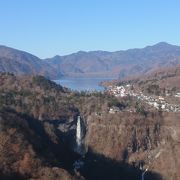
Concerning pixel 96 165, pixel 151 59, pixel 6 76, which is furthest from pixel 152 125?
pixel 151 59

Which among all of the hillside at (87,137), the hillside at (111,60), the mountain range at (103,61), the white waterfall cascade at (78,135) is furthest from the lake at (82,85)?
the hillside at (111,60)

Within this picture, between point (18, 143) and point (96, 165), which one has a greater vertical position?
point (18, 143)

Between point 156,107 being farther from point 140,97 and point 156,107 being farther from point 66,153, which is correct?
point 66,153

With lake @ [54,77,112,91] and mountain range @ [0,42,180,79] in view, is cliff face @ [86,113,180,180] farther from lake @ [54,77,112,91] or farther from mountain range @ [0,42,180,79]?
mountain range @ [0,42,180,79]

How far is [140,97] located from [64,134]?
15716 mm

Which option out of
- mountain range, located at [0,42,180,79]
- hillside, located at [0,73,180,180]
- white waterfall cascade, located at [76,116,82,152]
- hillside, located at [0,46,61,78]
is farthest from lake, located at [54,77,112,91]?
mountain range, located at [0,42,180,79]

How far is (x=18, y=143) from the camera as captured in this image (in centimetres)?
2039

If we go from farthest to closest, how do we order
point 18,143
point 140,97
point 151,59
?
point 151,59 < point 140,97 < point 18,143

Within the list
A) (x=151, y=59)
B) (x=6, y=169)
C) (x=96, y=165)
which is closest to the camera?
(x=6, y=169)

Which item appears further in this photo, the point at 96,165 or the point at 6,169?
the point at 96,165

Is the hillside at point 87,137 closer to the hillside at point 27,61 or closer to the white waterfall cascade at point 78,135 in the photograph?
the white waterfall cascade at point 78,135

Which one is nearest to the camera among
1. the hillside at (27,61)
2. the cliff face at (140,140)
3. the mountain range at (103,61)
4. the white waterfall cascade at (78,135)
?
the cliff face at (140,140)

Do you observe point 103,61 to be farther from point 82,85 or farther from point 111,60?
point 82,85

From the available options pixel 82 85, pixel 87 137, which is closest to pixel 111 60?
pixel 82 85
